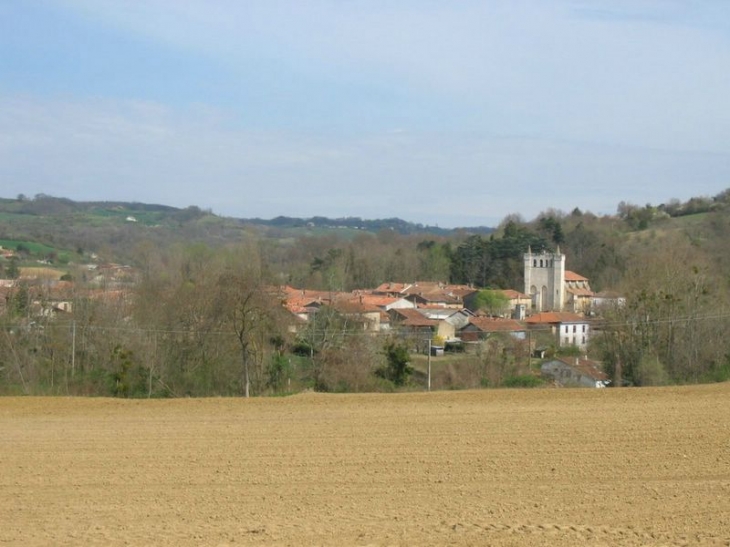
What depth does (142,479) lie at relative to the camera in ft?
49.1

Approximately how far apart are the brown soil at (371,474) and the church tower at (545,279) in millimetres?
68423

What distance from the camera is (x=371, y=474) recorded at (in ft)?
49.9

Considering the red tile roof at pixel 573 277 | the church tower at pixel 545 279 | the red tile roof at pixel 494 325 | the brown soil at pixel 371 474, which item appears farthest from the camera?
the red tile roof at pixel 573 277

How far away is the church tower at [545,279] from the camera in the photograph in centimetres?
9200

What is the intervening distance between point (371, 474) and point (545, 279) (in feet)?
265

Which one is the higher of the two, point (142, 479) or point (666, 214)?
point (666, 214)

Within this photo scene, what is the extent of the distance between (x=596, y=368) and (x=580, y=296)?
49.7 meters

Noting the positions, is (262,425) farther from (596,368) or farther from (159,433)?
(596,368)

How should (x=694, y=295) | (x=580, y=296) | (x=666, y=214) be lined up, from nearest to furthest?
(x=694, y=295), (x=580, y=296), (x=666, y=214)

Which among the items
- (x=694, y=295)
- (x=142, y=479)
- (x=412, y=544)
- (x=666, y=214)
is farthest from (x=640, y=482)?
(x=666, y=214)

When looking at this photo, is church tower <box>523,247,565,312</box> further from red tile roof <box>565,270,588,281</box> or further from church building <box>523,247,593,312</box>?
red tile roof <box>565,270,588,281</box>

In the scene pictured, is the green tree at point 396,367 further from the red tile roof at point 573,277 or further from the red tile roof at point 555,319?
the red tile roof at point 573,277

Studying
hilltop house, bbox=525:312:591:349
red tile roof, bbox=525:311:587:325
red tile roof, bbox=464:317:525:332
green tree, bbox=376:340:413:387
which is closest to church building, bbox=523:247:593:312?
red tile roof, bbox=525:311:587:325

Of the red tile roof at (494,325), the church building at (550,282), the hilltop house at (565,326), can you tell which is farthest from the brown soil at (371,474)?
the church building at (550,282)
